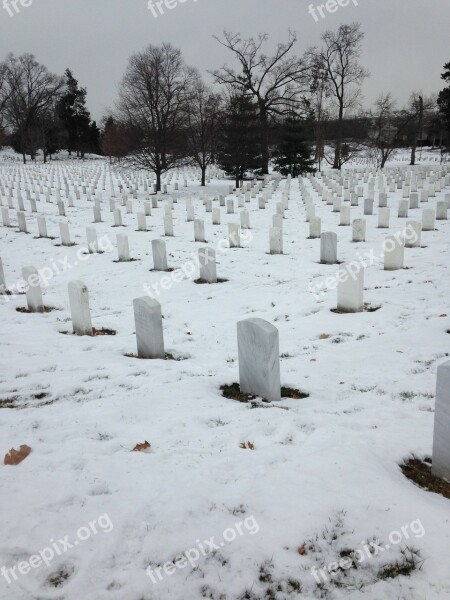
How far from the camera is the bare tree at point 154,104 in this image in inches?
944

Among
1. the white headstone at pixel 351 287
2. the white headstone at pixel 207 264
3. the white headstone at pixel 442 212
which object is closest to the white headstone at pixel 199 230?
the white headstone at pixel 207 264

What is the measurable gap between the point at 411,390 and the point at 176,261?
726 cm

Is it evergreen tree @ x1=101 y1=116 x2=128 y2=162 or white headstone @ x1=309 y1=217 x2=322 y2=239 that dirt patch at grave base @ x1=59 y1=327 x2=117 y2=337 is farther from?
evergreen tree @ x1=101 y1=116 x2=128 y2=162

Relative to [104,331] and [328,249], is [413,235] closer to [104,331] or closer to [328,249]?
[328,249]

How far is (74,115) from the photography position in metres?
60.3

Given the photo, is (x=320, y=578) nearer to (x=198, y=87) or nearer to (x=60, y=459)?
(x=60, y=459)

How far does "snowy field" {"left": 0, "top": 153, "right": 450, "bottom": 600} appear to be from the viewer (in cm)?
202

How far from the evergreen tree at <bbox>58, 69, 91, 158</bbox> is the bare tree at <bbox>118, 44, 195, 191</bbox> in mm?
36746

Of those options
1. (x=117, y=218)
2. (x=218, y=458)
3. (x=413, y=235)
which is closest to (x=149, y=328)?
(x=218, y=458)

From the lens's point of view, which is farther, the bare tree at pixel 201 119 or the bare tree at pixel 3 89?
the bare tree at pixel 3 89

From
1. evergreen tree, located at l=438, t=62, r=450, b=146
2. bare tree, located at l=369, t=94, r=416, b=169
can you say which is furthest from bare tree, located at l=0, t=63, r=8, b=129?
evergreen tree, located at l=438, t=62, r=450, b=146

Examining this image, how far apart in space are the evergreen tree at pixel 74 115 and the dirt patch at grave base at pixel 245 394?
60439 millimetres

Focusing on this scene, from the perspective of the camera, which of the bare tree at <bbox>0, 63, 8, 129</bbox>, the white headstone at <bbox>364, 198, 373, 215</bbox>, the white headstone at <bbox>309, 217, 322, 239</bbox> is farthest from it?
the bare tree at <bbox>0, 63, 8, 129</bbox>

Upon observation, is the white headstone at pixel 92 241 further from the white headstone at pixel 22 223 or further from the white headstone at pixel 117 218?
the white headstone at pixel 22 223
